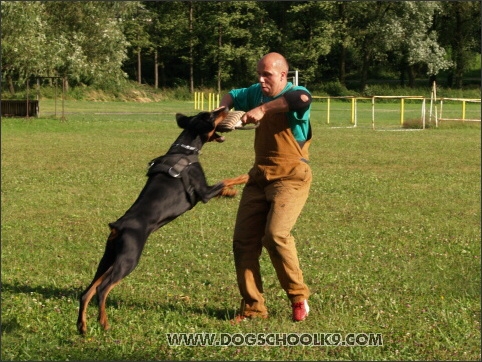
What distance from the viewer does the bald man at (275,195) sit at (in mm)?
6070

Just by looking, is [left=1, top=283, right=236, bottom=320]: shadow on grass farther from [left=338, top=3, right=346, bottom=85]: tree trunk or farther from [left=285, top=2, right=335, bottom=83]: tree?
[left=338, top=3, right=346, bottom=85]: tree trunk

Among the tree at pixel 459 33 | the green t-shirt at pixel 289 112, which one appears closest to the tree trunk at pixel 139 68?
the tree at pixel 459 33

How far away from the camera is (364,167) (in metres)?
17.9

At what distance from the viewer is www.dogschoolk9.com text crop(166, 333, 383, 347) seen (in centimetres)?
560

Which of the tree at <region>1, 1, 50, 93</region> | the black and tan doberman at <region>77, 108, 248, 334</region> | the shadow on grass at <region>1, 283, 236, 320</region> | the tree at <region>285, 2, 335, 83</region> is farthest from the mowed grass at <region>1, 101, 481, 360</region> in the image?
the tree at <region>285, 2, 335, 83</region>

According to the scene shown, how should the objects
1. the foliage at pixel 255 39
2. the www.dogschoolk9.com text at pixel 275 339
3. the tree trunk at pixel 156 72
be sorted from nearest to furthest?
1. the www.dogschoolk9.com text at pixel 275 339
2. the foliage at pixel 255 39
3. the tree trunk at pixel 156 72

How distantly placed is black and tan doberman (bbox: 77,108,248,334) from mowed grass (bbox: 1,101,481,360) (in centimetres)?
37

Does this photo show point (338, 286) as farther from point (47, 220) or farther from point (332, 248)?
point (47, 220)

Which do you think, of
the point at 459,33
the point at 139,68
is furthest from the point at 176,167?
the point at 459,33

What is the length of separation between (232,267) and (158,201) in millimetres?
2397

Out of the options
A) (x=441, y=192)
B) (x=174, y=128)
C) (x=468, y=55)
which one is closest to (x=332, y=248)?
(x=441, y=192)

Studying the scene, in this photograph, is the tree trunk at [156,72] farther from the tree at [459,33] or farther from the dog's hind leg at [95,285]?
the dog's hind leg at [95,285]

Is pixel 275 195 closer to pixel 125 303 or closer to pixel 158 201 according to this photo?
pixel 158 201

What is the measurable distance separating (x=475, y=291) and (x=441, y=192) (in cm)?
704
